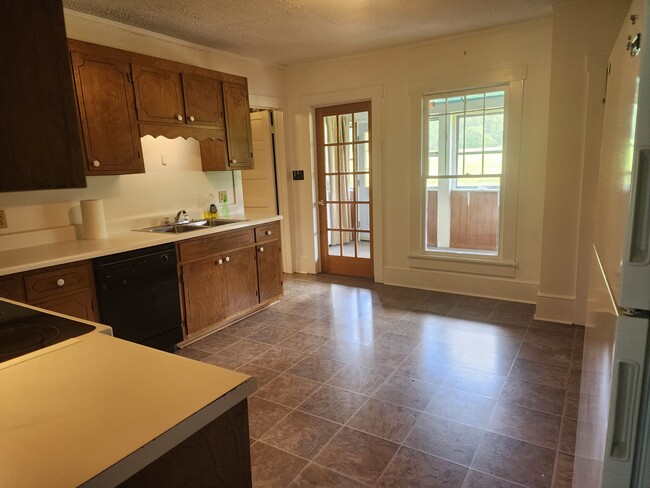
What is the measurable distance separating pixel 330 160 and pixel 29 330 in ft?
13.6

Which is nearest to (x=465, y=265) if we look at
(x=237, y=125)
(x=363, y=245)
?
(x=363, y=245)

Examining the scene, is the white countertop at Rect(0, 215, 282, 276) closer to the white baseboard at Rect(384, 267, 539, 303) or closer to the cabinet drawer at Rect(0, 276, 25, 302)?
the cabinet drawer at Rect(0, 276, 25, 302)

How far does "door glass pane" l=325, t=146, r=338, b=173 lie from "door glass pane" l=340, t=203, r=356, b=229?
1.49 feet

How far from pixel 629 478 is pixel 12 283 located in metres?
2.65

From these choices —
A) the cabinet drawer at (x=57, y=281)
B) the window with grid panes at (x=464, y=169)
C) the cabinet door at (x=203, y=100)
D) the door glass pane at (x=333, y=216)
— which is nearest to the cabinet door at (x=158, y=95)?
the cabinet door at (x=203, y=100)

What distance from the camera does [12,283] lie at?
2.21 metres

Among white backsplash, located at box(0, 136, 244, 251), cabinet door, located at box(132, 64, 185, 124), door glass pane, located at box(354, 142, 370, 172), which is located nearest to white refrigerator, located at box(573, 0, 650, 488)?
cabinet door, located at box(132, 64, 185, 124)

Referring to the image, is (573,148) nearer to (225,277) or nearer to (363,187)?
(363,187)

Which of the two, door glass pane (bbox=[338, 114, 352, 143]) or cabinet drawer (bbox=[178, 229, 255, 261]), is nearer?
cabinet drawer (bbox=[178, 229, 255, 261])

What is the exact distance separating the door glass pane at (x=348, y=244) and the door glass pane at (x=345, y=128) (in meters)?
1.14

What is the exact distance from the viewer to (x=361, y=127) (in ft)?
15.9

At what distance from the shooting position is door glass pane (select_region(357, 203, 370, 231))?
503cm

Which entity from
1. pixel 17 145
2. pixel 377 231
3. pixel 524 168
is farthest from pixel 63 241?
pixel 524 168

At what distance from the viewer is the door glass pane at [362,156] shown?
4.85 meters
